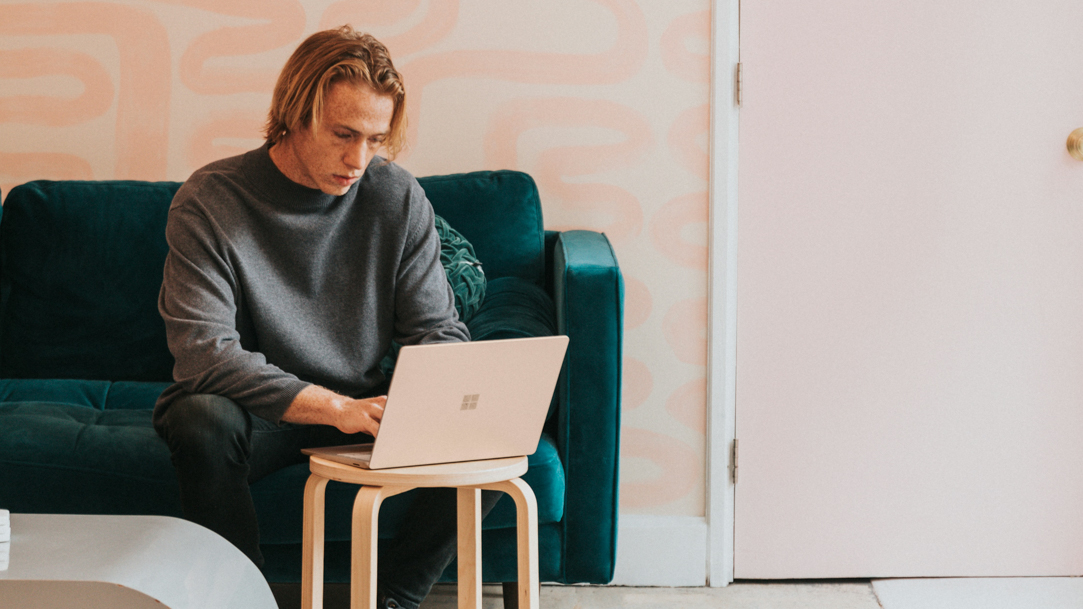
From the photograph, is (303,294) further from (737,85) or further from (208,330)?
(737,85)

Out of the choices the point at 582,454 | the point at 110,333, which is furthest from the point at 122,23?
the point at 582,454

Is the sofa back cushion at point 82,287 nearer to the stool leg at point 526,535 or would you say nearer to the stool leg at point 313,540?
the stool leg at point 313,540

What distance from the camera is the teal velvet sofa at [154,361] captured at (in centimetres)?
130

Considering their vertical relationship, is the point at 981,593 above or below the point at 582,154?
below

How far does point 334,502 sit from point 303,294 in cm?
33

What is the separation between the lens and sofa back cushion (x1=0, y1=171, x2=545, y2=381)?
174cm

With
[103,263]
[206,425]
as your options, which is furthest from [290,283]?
[103,263]

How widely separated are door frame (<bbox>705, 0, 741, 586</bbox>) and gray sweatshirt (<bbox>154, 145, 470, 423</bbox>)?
0.70 meters

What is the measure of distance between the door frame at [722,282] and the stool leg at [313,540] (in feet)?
3.43

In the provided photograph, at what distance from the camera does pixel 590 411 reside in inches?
55.6

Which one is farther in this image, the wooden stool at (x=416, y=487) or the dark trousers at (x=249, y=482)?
the dark trousers at (x=249, y=482)

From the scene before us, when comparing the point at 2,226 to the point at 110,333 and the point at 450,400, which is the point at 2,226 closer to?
the point at 110,333

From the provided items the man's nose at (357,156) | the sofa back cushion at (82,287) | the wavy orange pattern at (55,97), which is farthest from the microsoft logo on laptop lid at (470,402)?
the wavy orange pattern at (55,97)

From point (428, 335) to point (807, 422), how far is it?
96 centimetres
